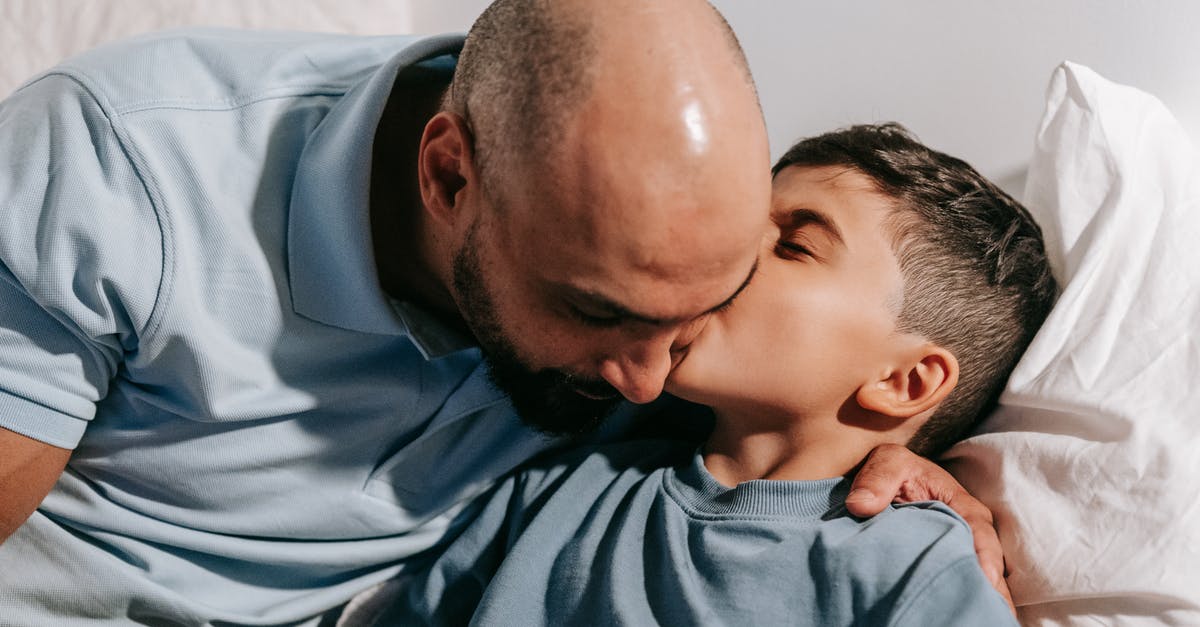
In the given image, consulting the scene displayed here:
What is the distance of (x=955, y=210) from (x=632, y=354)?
41 cm

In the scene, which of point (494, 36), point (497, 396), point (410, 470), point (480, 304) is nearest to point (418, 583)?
point (410, 470)

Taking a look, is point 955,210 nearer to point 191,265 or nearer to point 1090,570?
point 1090,570

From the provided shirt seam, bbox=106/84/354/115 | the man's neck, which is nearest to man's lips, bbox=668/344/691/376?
the man's neck

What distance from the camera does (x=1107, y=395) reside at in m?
1.00

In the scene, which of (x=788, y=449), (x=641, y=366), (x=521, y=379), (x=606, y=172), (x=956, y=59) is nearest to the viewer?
(x=606, y=172)

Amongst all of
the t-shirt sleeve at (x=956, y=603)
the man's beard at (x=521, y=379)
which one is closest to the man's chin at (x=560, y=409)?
the man's beard at (x=521, y=379)

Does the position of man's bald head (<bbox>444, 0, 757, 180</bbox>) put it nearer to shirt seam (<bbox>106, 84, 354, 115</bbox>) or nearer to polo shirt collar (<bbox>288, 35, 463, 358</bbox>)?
polo shirt collar (<bbox>288, 35, 463, 358</bbox>)

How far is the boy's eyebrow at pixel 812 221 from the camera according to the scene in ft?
3.40

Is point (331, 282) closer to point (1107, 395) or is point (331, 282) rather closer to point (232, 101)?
point (232, 101)

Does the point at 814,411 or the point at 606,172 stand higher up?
the point at 606,172

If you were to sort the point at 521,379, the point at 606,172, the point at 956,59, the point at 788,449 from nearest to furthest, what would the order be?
the point at 606,172, the point at 521,379, the point at 788,449, the point at 956,59

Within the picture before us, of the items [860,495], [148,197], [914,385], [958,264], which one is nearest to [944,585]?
[860,495]

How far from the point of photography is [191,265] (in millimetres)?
962

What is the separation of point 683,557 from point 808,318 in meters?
0.26
